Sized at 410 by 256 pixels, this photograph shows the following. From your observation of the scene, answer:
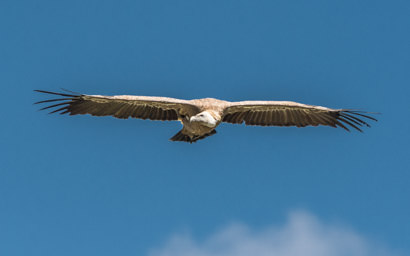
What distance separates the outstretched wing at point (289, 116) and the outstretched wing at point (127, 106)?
1175mm

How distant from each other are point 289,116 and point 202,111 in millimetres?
2196

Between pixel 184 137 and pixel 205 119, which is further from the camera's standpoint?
pixel 184 137

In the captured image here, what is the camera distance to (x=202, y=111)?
13.4 m

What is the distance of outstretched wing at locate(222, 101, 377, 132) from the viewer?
45.6 feet

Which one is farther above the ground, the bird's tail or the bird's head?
the bird's head

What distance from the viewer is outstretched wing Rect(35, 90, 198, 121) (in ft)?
43.4

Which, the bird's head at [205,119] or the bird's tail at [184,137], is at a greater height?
the bird's head at [205,119]

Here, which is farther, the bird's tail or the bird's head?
the bird's tail

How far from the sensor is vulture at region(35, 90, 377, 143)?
43.2 ft

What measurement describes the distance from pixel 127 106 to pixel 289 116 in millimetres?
3774

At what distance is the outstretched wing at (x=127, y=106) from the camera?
13.2 m

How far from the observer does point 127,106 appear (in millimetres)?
13578

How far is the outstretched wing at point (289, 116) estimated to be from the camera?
1391 cm

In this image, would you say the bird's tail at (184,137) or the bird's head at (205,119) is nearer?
the bird's head at (205,119)
